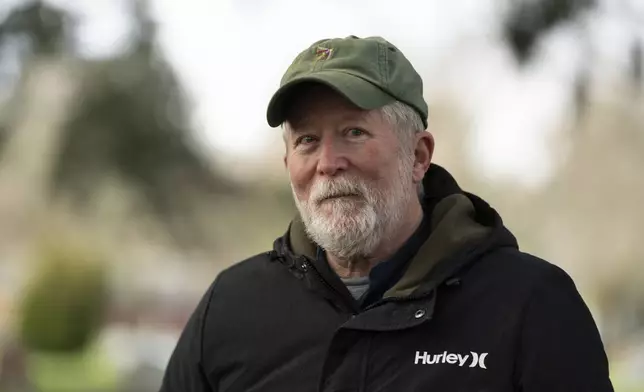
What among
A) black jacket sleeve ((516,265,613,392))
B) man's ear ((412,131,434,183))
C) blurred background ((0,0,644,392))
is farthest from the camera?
blurred background ((0,0,644,392))

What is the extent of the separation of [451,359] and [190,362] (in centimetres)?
52

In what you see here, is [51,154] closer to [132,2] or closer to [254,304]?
[132,2]

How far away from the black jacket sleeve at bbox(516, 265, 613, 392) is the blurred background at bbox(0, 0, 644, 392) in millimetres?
2600

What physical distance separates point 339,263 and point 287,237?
14 centimetres

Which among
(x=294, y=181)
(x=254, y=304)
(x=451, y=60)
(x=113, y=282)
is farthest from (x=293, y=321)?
(x=113, y=282)

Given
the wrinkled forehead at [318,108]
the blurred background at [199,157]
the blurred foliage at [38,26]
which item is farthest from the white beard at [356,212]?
the blurred foliage at [38,26]

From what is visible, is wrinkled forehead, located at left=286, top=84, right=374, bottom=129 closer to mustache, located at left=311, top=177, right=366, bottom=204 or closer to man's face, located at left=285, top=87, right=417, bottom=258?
man's face, located at left=285, top=87, right=417, bottom=258

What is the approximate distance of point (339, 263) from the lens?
5.27ft

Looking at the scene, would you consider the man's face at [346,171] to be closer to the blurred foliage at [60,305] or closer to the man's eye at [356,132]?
the man's eye at [356,132]

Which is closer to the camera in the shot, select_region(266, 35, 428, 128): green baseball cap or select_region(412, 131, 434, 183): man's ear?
select_region(266, 35, 428, 128): green baseball cap

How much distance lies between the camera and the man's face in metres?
1.49

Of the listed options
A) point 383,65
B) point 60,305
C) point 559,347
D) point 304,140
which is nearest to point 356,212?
point 304,140

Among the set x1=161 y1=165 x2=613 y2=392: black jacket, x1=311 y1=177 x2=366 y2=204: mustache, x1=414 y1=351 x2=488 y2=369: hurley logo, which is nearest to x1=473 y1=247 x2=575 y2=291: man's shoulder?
x1=161 y1=165 x2=613 y2=392: black jacket

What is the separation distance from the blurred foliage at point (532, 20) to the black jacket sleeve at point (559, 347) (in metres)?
2.92
